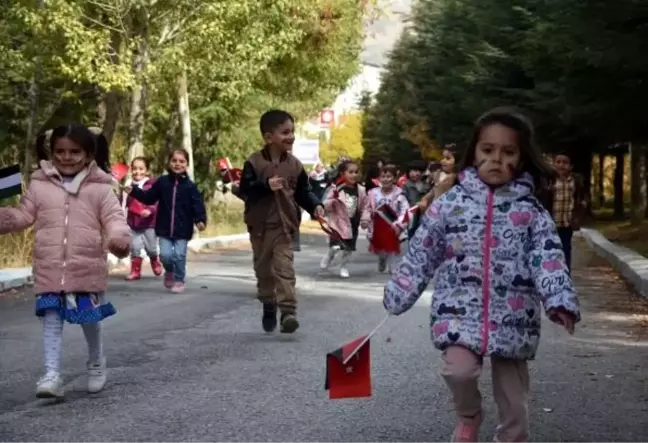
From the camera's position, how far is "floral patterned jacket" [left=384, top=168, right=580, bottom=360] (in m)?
5.21

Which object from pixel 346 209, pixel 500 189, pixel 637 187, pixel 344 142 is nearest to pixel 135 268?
pixel 346 209

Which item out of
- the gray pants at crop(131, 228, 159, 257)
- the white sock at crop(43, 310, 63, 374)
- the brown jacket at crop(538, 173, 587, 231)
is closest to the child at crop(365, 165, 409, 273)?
the gray pants at crop(131, 228, 159, 257)

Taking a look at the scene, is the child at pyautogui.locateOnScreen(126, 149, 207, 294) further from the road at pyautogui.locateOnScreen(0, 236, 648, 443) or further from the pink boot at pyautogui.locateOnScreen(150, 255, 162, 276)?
the pink boot at pyautogui.locateOnScreen(150, 255, 162, 276)

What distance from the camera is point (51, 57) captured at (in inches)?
929

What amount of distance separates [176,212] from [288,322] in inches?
199

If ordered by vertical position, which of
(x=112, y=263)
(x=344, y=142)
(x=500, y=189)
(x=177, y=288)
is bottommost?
(x=177, y=288)

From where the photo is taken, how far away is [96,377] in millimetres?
7738

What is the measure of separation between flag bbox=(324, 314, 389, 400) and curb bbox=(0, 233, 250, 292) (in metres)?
10.4

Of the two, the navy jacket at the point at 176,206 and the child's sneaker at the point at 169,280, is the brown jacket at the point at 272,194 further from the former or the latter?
the child's sneaker at the point at 169,280

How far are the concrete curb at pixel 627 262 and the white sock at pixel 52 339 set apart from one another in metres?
9.56

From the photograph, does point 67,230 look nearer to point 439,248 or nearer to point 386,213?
point 439,248

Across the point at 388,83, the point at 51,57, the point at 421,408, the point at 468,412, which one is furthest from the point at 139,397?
the point at 388,83

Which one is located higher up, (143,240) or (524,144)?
(524,144)

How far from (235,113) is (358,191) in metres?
16.8
